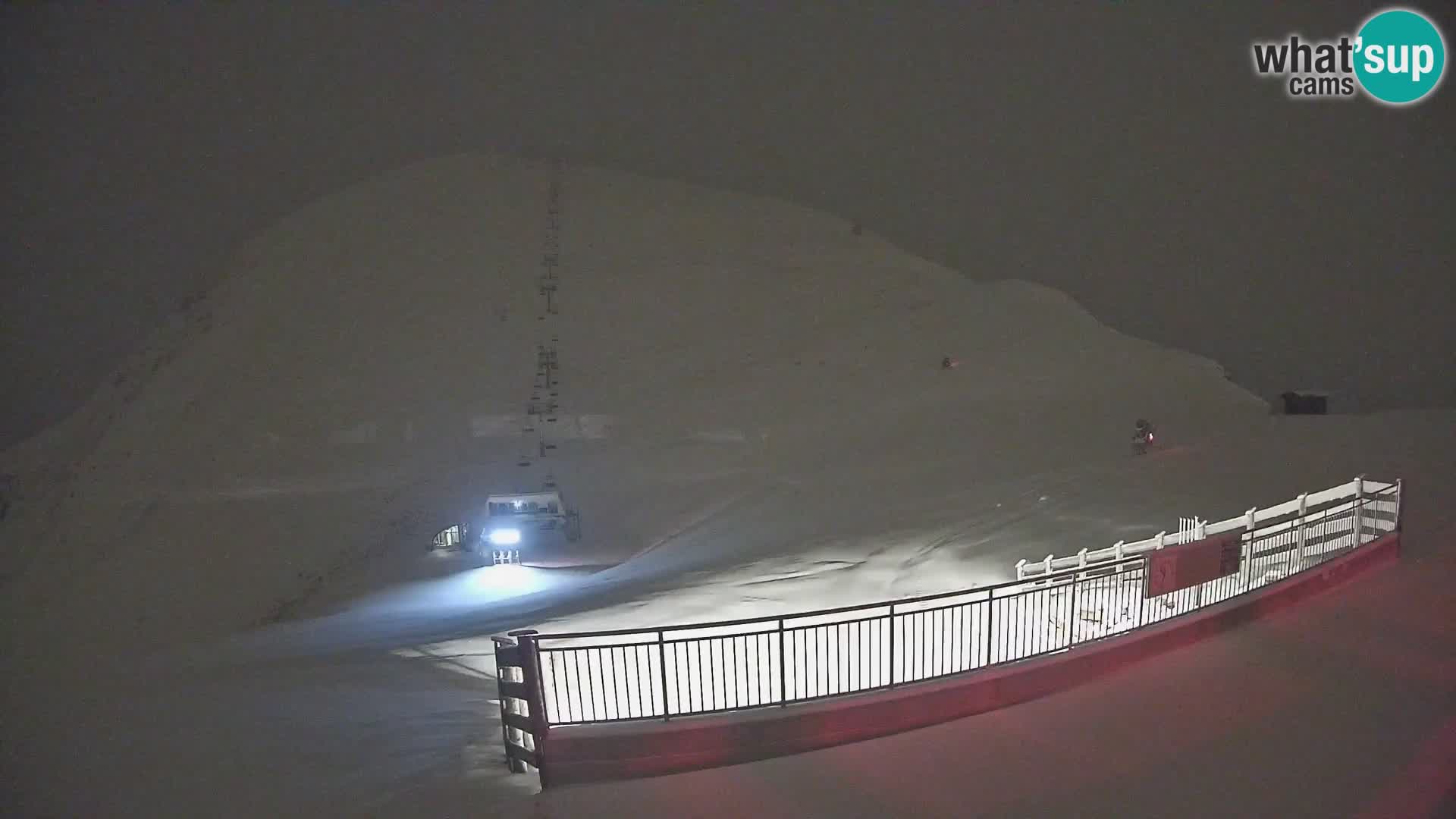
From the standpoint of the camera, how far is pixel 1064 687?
688 cm

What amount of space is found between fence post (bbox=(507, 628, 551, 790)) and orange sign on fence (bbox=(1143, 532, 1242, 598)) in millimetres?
6343

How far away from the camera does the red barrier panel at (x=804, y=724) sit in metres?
5.87

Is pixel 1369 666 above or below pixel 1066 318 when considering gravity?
below

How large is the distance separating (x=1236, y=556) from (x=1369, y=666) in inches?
60.7

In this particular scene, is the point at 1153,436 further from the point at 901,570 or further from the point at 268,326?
the point at 268,326

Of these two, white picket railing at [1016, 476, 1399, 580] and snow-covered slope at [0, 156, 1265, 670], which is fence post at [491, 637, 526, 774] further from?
snow-covered slope at [0, 156, 1265, 670]

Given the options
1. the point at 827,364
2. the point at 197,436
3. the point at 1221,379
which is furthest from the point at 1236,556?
the point at 197,436

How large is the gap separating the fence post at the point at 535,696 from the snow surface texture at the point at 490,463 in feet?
1.35

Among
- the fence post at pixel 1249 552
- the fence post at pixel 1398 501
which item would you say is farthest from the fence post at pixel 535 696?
the fence post at pixel 1398 501

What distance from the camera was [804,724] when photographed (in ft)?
19.9

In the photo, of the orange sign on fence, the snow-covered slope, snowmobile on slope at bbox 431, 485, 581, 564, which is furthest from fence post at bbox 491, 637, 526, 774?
snowmobile on slope at bbox 431, 485, 581, 564

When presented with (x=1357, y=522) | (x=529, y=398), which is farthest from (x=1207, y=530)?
(x=529, y=398)

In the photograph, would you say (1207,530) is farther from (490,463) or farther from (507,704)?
(490,463)

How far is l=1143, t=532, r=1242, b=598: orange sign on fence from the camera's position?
7.80 meters
